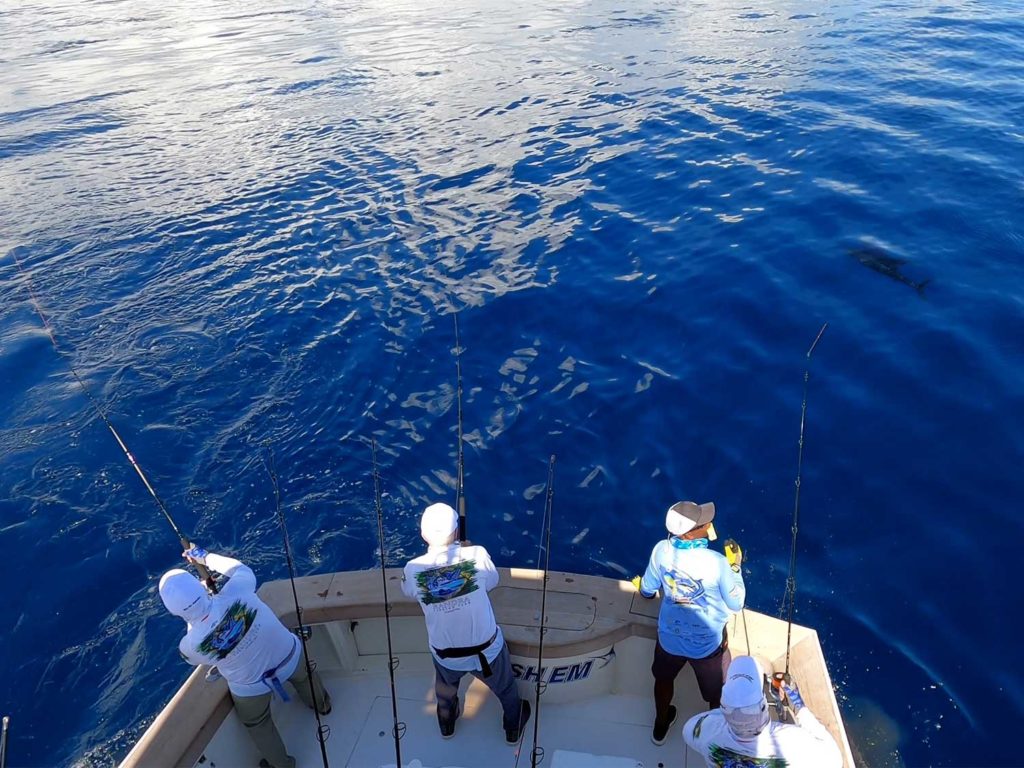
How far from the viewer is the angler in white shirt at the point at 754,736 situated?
3.26 metres

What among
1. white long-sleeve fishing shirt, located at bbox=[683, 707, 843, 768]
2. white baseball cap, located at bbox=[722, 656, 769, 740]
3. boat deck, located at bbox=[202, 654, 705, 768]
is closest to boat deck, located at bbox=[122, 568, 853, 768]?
boat deck, located at bbox=[202, 654, 705, 768]

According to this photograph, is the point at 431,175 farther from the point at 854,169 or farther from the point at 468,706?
the point at 468,706

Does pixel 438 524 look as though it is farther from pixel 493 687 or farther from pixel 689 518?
pixel 689 518

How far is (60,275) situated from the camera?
12703 millimetres

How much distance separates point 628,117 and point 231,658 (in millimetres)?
17367

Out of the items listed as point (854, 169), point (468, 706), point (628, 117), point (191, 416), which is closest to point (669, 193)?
point (854, 169)

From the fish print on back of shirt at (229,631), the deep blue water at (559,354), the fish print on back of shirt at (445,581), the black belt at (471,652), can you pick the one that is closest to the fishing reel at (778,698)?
the deep blue water at (559,354)

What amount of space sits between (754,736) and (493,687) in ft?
6.11

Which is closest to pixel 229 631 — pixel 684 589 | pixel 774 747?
pixel 684 589

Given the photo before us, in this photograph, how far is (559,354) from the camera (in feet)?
31.7

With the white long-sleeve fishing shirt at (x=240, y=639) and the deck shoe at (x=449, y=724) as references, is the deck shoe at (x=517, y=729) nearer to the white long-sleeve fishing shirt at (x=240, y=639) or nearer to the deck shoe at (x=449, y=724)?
the deck shoe at (x=449, y=724)

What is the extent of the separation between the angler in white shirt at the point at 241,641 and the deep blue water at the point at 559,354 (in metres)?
2.10

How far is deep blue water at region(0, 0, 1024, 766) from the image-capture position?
20.9 ft

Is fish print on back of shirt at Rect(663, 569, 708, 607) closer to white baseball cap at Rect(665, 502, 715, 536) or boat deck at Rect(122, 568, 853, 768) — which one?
white baseball cap at Rect(665, 502, 715, 536)
